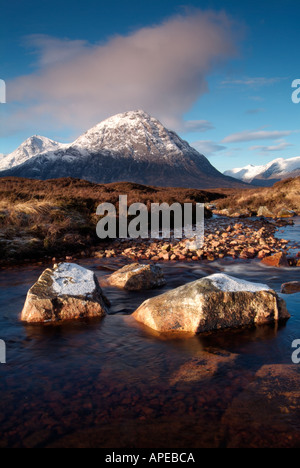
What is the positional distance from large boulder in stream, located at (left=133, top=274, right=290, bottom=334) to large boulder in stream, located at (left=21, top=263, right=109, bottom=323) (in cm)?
106

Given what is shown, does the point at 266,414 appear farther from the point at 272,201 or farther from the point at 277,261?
the point at 272,201

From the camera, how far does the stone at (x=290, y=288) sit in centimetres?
705

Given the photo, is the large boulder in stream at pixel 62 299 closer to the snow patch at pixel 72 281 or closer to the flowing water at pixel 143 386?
the snow patch at pixel 72 281

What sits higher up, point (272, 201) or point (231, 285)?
point (272, 201)

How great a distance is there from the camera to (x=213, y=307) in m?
5.05

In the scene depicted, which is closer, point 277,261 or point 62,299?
point 62,299

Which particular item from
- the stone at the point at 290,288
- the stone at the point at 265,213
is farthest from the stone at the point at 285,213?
the stone at the point at 290,288

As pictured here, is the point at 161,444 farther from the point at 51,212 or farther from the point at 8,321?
the point at 51,212

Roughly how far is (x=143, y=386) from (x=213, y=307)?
1937 mm

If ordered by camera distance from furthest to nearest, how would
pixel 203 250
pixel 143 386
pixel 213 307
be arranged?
pixel 203 250 < pixel 213 307 < pixel 143 386

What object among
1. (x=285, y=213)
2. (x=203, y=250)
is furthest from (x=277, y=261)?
(x=285, y=213)

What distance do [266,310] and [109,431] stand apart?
3.53 meters

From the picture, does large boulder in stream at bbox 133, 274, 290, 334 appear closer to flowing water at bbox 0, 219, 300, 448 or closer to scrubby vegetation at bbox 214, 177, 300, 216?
flowing water at bbox 0, 219, 300, 448
